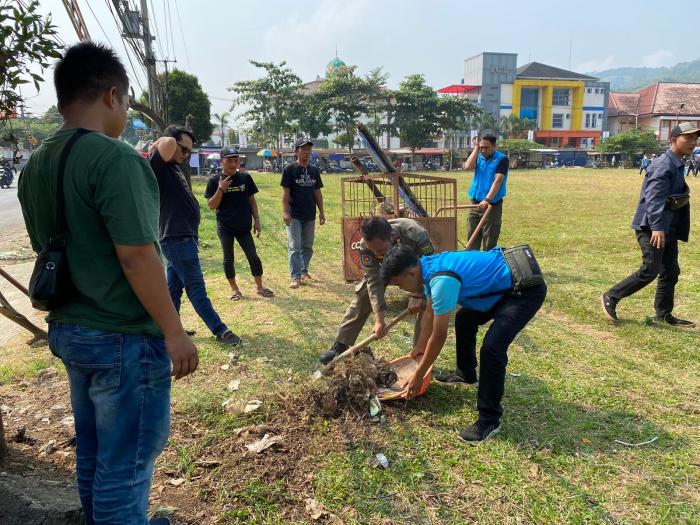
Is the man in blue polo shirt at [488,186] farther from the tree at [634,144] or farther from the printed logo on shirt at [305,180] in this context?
the tree at [634,144]

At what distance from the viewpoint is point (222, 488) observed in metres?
2.66

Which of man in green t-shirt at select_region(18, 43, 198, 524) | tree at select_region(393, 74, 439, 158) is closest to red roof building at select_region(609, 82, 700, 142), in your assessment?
tree at select_region(393, 74, 439, 158)

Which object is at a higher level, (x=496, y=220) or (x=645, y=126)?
(x=645, y=126)

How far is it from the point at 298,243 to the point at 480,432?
406 cm

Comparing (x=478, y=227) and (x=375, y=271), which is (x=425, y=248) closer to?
(x=375, y=271)

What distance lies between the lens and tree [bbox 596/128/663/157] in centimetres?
5216

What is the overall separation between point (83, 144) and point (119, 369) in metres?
0.72

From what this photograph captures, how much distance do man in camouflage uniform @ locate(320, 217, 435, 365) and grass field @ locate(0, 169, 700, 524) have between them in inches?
16.9

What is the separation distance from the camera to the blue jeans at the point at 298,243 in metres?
6.57

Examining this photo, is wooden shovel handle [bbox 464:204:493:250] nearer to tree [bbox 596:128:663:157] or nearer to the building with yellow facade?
tree [bbox 596:128:663:157]

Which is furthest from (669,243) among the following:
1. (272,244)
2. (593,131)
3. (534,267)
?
(593,131)

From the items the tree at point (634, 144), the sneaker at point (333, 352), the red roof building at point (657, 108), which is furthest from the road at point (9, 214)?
the red roof building at point (657, 108)

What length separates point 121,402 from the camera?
5.48 feet

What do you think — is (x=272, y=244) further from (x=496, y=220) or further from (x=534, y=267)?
(x=534, y=267)
